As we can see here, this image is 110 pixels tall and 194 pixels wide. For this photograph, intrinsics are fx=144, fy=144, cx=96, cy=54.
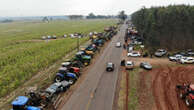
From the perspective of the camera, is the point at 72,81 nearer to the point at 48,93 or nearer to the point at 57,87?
the point at 57,87

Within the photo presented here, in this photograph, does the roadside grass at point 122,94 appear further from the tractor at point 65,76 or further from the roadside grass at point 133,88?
the tractor at point 65,76

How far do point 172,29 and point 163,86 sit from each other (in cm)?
2992

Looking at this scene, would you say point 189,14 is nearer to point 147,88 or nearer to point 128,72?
point 128,72

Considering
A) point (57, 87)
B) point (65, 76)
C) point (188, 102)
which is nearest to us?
point (188, 102)

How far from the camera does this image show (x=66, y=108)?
683 inches

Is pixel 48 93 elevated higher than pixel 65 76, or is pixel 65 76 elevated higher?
pixel 65 76

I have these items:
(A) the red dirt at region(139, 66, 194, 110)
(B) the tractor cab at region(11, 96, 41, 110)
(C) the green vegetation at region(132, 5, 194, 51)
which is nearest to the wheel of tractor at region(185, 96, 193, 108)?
(A) the red dirt at region(139, 66, 194, 110)

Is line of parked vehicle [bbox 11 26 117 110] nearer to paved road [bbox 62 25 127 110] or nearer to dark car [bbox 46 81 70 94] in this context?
dark car [bbox 46 81 70 94]

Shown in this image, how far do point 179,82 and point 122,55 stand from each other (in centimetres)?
1861

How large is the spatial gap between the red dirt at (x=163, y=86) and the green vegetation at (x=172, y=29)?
16938mm

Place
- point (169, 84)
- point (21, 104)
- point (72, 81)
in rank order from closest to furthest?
point (21, 104) → point (169, 84) → point (72, 81)

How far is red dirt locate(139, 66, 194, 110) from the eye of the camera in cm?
1780

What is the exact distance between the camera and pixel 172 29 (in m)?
45.8

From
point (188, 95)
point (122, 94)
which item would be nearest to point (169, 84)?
point (188, 95)
